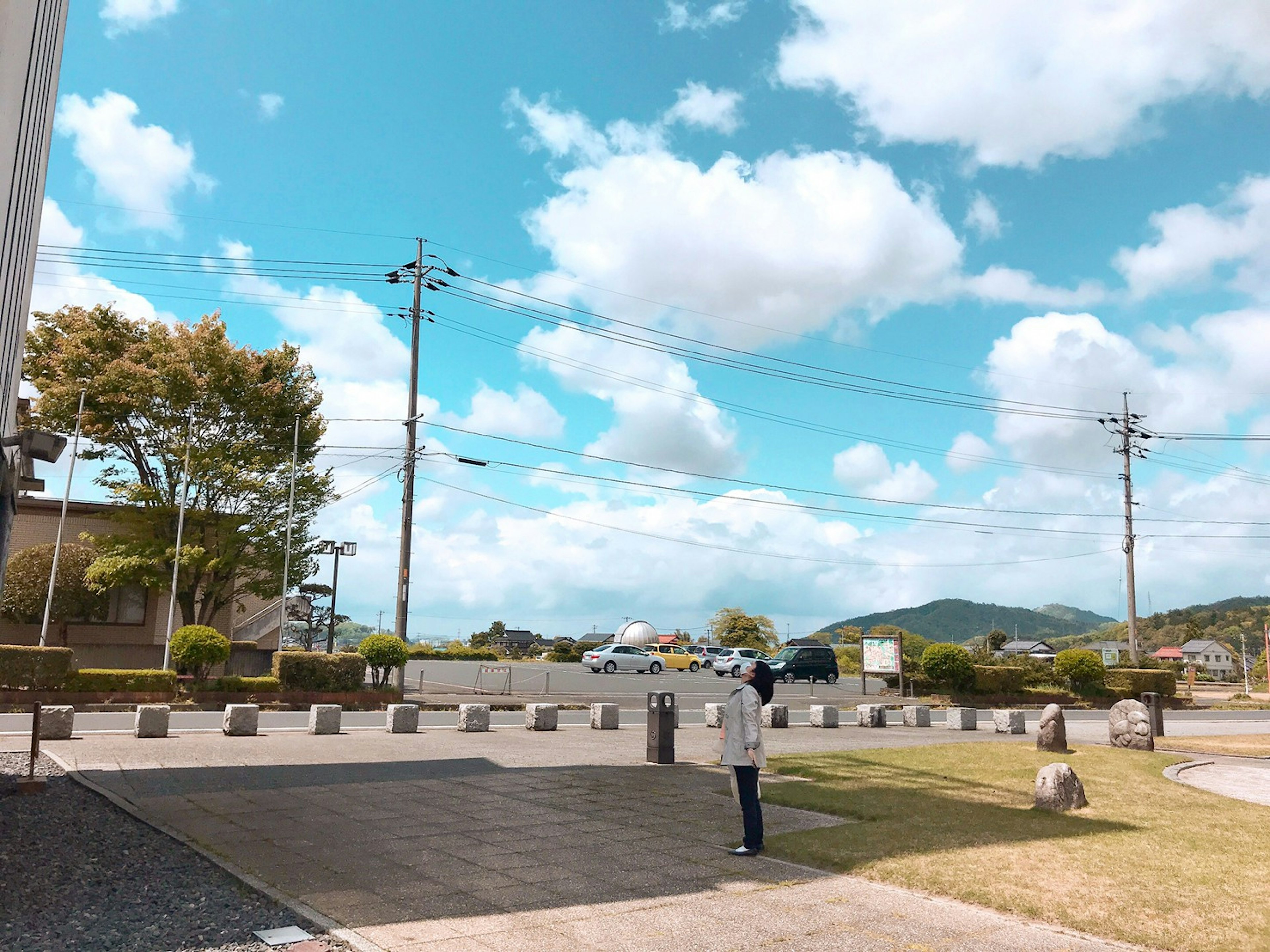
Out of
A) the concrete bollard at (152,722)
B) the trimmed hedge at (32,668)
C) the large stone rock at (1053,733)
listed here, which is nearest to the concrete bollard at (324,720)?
the concrete bollard at (152,722)

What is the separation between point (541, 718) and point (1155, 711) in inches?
561

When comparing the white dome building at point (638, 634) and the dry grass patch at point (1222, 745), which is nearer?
the dry grass patch at point (1222, 745)

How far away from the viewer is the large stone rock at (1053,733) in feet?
52.3

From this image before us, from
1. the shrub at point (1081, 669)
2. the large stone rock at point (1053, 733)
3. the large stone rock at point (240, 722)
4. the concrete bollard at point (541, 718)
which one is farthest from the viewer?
the shrub at point (1081, 669)

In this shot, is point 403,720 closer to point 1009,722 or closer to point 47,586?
point 1009,722

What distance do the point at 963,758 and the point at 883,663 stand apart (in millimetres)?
22561

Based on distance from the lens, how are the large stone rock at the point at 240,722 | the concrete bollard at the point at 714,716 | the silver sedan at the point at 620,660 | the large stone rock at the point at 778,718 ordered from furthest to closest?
the silver sedan at the point at 620,660 < the large stone rock at the point at 778,718 < the concrete bollard at the point at 714,716 < the large stone rock at the point at 240,722

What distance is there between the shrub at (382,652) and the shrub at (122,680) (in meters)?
5.34

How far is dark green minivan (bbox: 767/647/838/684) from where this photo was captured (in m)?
45.5

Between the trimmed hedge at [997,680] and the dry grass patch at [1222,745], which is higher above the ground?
the trimmed hedge at [997,680]

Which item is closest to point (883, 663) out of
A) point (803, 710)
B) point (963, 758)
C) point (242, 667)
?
point (803, 710)

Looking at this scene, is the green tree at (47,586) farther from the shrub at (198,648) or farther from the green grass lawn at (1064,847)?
the green grass lawn at (1064,847)

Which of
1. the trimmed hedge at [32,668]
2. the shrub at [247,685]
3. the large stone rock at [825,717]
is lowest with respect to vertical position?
the large stone rock at [825,717]

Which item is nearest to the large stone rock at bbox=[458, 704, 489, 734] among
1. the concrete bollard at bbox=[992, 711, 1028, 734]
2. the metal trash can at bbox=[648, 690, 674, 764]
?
the metal trash can at bbox=[648, 690, 674, 764]
